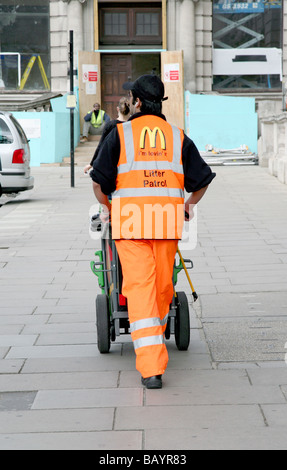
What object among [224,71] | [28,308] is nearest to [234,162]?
[224,71]

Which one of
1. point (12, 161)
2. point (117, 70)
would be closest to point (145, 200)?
point (12, 161)

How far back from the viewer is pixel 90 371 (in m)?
5.10

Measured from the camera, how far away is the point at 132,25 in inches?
1141

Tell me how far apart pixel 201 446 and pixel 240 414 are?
51 cm

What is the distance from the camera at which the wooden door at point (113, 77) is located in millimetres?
29109

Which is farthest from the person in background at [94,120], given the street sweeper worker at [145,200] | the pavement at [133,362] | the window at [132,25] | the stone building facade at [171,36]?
the street sweeper worker at [145,200]

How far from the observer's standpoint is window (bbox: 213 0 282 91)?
29031mm

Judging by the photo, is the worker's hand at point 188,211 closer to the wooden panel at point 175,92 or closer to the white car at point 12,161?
the white car at point 12,161

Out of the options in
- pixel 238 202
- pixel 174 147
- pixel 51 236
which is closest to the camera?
pixel 174 147

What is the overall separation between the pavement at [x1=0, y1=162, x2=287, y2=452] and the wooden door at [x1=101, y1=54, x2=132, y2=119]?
1887 centimetres

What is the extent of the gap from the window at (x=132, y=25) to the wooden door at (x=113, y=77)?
1.89 ft

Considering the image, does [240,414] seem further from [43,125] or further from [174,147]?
[43,125]

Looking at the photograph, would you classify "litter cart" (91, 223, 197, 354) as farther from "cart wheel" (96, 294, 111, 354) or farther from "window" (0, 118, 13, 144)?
"window" (0, 118, 13, 144)

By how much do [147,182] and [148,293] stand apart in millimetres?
614
